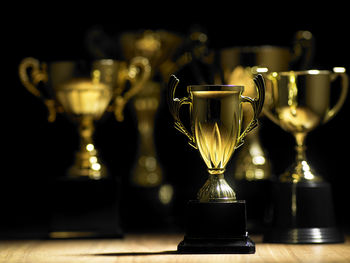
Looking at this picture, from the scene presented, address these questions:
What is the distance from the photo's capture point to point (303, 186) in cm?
252

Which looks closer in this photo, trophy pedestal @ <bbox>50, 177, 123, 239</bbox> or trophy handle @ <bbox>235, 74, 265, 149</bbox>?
trophy handle @ <bbox>235, 74, 265, 149</bbox>

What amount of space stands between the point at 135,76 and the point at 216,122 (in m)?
0.62

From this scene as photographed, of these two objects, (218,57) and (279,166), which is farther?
(279,166)

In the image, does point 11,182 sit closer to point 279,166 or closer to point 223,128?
point 279,166

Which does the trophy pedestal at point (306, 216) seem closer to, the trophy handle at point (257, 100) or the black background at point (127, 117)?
the trophy handle at point (257, 100)

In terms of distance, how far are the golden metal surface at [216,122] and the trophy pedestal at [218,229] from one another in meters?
0.03

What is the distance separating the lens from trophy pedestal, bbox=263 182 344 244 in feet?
8.19

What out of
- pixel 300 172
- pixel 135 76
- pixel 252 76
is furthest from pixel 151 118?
pixel 300 172

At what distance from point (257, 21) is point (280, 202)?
90 cm

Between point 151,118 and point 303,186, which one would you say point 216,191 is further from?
point 151,118

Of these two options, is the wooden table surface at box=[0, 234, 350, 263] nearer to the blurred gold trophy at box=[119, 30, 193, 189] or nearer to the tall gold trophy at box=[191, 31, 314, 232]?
the tall gold trophy at box=[191, 31, 314, 232]

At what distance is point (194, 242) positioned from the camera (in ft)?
7.54

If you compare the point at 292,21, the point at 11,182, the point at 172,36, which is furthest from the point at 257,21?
the point at 11,182

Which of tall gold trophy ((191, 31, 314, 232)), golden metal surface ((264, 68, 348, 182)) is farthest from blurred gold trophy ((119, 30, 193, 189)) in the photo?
golden metal surface ((264, 68, 348, 182))
